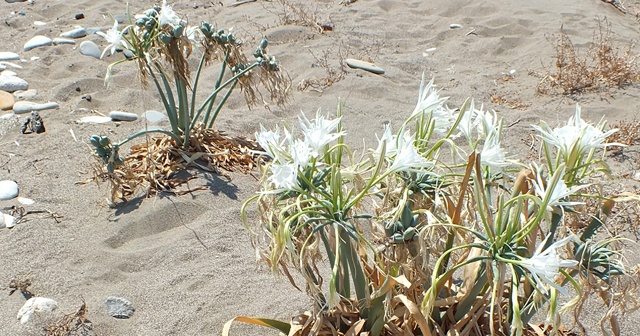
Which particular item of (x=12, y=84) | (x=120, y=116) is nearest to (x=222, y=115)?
(x=120, y=116)

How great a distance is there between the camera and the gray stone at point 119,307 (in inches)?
88.0

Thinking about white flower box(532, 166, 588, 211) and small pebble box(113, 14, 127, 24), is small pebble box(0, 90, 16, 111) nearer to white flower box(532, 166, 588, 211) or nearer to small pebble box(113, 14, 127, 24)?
small pebble box(113, 14, 127, 24)

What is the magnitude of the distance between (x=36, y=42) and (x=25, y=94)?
3.06ft

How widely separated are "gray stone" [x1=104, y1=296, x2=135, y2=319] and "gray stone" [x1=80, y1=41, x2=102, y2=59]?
2828 millimetres

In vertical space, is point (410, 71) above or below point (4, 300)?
below

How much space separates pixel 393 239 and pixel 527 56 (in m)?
3.90

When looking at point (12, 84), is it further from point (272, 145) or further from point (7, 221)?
point (272, 145)

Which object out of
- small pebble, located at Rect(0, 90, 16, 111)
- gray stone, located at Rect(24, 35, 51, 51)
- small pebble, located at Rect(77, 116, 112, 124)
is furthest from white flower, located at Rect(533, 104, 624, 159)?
gray stone, located at Rect(24, 35, 51, 51)

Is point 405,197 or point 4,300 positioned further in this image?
point 4,300

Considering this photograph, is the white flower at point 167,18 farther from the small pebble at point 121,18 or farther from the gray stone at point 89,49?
the small pebble at point 121,18

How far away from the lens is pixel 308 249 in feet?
4.48

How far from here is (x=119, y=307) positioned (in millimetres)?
2258

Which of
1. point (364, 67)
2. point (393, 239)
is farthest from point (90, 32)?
point (393, 239)

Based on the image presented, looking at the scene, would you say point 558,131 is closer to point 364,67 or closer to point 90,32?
point 364,67
